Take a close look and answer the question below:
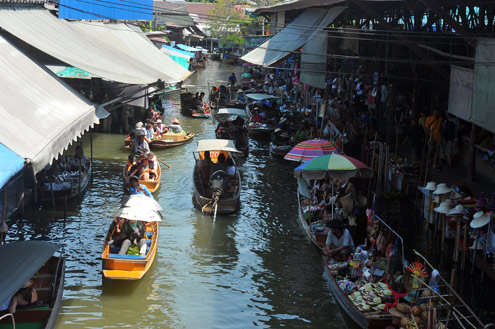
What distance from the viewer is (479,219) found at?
11.8 metres

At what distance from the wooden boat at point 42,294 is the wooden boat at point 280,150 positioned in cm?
1340

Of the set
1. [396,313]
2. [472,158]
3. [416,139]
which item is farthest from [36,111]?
[416,139]

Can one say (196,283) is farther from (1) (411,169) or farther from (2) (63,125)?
(1) (411,169)

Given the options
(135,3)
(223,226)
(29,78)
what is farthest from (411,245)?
(135,3)

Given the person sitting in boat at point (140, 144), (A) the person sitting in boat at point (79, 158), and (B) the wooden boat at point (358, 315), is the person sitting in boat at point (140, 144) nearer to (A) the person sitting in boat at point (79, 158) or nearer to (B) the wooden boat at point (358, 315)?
(A) the person sitting in boat at point (79, 158)

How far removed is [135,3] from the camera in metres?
30.2

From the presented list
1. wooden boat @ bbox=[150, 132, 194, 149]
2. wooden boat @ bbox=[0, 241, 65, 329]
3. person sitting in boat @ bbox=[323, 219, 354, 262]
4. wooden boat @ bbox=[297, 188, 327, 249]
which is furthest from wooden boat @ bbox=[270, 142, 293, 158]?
wooden boat @ bbox=[0, 241, 65, 329]

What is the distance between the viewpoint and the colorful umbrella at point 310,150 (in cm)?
1625

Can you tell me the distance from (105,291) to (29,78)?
456 cm

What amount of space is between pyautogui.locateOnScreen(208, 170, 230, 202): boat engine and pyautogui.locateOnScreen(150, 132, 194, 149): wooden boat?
7701mm

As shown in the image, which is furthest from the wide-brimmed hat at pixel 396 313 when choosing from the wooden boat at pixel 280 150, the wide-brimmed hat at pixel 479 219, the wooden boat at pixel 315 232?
the wooden boat at pixel 280 150

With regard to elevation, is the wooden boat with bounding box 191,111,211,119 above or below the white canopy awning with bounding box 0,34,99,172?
below

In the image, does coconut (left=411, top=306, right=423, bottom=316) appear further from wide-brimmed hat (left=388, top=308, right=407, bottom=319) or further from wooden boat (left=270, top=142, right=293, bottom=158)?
wooden boat (left=270, top=142, right=293, bottom=158)

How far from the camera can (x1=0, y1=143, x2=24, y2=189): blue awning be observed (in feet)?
25.9
